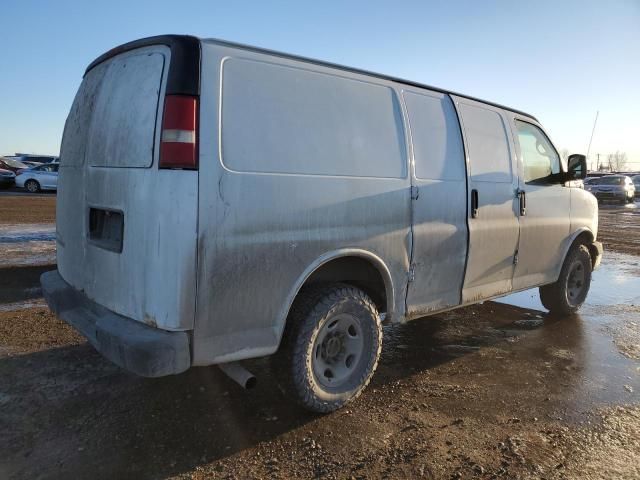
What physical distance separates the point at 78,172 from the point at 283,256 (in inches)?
60.0

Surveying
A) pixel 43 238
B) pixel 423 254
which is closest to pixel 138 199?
pixel 423 254

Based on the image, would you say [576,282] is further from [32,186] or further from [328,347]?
[32,186]

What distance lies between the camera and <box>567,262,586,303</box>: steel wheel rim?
19.0ft

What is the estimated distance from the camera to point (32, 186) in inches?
917

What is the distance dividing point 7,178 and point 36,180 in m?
1.70

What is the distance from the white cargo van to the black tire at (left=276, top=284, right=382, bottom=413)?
1 centimetres

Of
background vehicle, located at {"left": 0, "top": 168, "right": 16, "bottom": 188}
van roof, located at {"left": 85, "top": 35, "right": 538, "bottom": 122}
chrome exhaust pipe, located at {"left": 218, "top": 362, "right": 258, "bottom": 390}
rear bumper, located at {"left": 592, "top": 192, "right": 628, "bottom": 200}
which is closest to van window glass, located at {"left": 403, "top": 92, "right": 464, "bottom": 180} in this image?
van roof, located at {"left": 85, "top": 35, "right": 538, "bottom": 122}

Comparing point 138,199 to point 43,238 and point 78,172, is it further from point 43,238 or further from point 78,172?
point 43,238

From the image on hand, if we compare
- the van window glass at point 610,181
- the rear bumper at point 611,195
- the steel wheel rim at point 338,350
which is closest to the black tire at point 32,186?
the steel wheel rim at point 338,350

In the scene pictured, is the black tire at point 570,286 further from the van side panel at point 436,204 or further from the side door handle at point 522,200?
the van side panel at point 436,204

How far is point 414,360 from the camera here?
14.1 feet

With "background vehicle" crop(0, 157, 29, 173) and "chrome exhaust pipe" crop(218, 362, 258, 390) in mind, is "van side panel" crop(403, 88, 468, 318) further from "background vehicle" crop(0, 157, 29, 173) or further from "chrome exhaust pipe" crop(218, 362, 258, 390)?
"background vehicle" crop(0, 157, 29, 173)

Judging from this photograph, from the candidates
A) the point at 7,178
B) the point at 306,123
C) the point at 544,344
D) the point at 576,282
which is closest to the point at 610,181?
the point at 576,282

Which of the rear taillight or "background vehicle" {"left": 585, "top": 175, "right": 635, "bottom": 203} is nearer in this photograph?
the rear taillight
